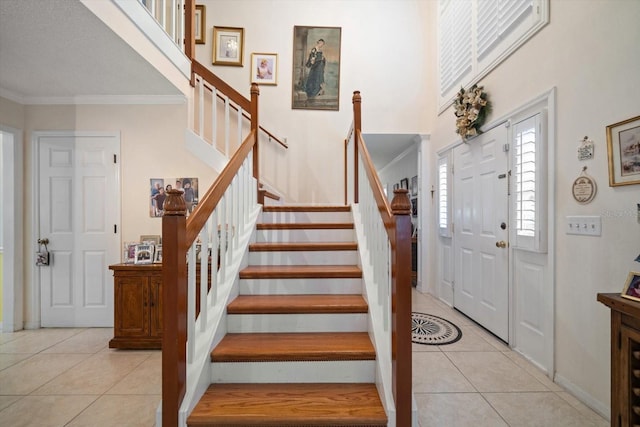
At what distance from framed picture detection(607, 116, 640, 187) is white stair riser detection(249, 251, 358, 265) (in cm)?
165

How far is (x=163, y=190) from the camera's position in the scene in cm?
326

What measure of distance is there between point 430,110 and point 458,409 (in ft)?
12.0

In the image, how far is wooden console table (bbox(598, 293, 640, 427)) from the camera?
1268mm

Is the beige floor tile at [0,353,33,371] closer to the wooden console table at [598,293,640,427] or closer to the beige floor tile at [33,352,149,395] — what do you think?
the beige floor tile at [33,352,149,395]

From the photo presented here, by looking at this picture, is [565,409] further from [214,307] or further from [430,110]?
[430,110]

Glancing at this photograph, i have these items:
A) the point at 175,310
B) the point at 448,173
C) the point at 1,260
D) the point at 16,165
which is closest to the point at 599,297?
the point at 175,310

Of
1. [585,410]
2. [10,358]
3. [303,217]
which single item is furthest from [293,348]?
[10,358]

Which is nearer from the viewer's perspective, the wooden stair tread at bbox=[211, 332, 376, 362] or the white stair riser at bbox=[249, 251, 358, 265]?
the wooden stair tread at bbox=[211, 332, 376, 362]

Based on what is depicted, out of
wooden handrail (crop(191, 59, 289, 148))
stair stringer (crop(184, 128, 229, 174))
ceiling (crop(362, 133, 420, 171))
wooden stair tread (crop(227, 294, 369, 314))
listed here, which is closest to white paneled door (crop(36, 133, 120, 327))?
stair stringer (crop(184, 128, 229, 174))

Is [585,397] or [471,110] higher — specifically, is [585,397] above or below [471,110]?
below

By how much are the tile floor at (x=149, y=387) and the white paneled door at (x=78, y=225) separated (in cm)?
42

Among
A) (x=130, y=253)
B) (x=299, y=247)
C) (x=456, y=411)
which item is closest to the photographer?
(x=456, y=411)

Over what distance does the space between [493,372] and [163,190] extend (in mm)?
3430

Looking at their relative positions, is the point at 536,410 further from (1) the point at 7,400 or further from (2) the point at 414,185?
(2) the point at 414,185
